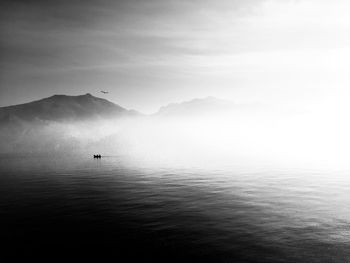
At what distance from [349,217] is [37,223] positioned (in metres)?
35.8

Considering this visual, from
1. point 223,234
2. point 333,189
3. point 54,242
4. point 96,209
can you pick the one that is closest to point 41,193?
point 96,209

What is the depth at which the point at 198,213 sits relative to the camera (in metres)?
34.6

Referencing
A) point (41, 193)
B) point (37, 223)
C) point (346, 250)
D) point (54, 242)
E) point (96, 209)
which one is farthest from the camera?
point (41, 193)

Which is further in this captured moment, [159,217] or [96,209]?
[96,209]

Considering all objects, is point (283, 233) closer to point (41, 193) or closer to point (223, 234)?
point (223, 234)

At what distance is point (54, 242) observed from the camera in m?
25.2

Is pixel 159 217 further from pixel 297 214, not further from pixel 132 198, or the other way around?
pixel 297 214

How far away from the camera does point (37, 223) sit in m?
31.2

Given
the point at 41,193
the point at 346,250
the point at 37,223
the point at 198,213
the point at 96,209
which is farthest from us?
the point at 41,193

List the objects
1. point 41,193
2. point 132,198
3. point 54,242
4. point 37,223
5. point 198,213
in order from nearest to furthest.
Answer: point 54,242 → point 37,223 → point 198,213 → point 132,198 → point 41,193

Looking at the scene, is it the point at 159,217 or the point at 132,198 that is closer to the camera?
the point at 159,217

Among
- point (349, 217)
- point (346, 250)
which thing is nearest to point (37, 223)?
point (346, 250)

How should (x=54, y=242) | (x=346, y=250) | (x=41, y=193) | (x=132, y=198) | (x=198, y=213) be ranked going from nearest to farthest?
(x=346, y=250) → (x=54, y=242) → (x=198, y=213) → (x=132, y=198) → (x=41, y=193)

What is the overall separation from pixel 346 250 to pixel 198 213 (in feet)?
55.1
